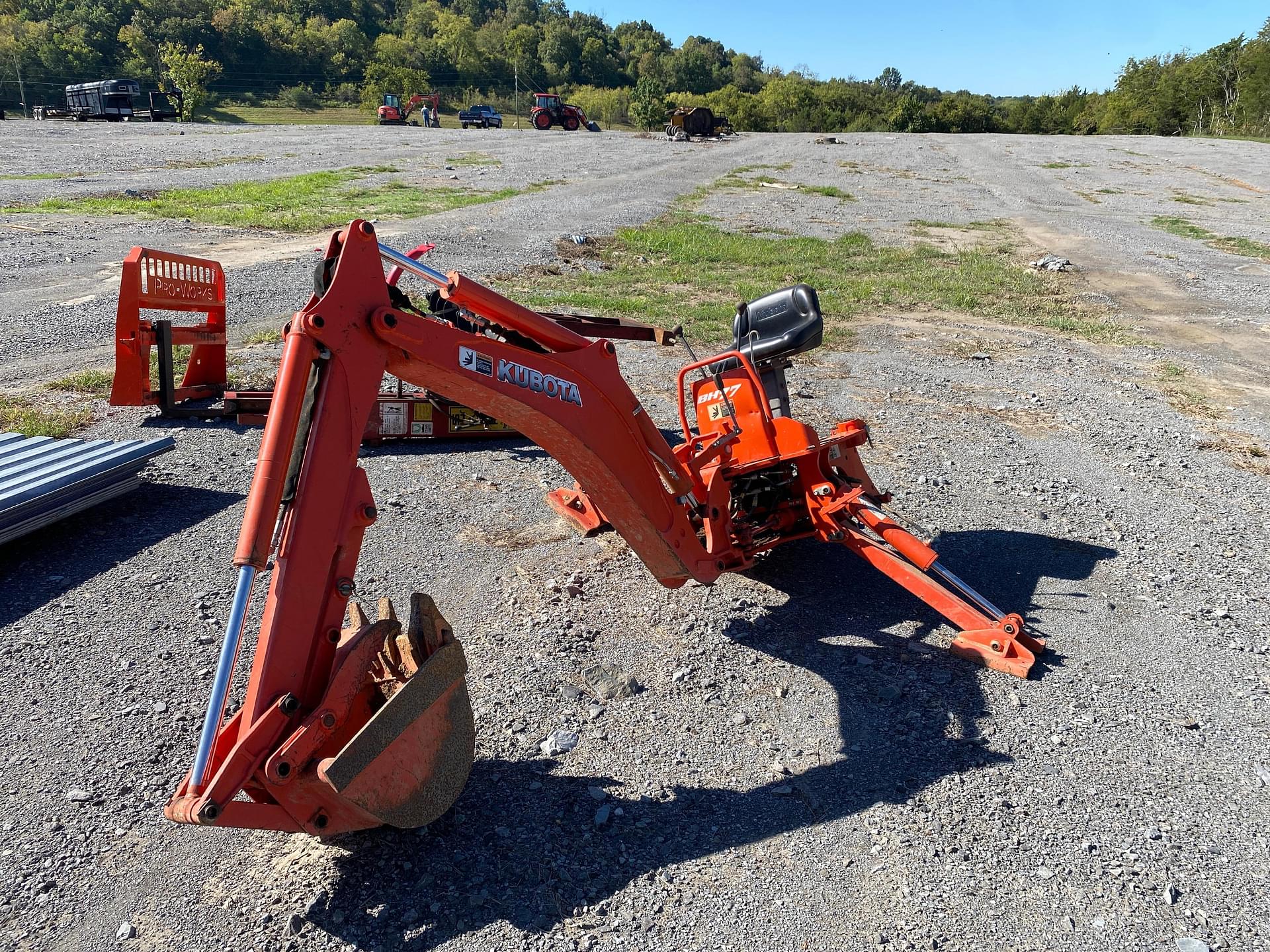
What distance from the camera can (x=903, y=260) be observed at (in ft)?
51.1

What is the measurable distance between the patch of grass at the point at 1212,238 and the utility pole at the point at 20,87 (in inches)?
2018

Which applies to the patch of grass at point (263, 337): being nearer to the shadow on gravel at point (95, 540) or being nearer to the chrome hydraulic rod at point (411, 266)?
the shadow on gravel at point (95, 540)

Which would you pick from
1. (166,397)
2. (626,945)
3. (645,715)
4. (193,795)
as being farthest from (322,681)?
(166,397)

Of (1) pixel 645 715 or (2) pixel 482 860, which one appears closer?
(2) pixel 482 860

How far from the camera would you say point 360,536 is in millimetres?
3180

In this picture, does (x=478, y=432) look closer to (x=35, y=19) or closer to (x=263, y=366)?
(x=263, y=366)

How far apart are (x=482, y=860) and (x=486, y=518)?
10.2 ft

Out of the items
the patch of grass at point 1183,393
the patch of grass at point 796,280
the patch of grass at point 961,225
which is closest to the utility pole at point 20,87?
the patch of grass at point 796,280

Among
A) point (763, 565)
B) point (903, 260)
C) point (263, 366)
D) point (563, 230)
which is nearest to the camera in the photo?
point (763, 565)

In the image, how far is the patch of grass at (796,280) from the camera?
1176cm

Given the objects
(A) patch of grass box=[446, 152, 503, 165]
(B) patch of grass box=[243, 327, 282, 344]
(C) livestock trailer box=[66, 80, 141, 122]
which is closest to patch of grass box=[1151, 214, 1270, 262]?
(B) patch of grass box=[243, 327, 282, 344]

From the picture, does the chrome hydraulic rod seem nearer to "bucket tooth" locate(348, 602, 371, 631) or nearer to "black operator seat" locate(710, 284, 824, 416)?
"bucket tooth" locate(348, 602, 371, 631)

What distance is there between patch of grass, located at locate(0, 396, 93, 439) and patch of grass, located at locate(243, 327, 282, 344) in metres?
2.35

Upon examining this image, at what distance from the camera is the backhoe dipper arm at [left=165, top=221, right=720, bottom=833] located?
2.82m
